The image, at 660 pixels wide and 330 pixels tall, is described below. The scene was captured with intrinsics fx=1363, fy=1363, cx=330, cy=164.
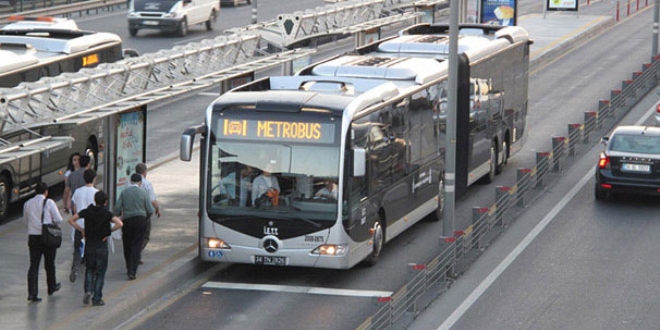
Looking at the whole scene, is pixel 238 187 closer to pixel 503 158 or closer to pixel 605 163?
pixel 605 163

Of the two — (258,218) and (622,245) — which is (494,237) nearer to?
(622,245)

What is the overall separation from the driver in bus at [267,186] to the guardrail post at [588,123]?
14.6 metres

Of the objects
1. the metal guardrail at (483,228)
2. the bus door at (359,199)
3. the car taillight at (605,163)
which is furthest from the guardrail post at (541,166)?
the bus door at (359,199)

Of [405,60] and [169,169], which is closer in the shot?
[405,60]

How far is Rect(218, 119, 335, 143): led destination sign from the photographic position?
19125 millimetres

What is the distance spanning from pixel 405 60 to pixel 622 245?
496 cm

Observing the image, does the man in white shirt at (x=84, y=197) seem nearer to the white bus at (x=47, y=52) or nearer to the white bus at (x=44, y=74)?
the white bus at (x=44, y=74)

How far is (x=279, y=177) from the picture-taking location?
62.7 ft

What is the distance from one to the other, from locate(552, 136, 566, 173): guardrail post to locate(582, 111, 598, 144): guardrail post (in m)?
→ 3.28

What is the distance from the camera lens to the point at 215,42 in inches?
1063

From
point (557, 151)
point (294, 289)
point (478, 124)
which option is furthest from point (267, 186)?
point (557, 151)

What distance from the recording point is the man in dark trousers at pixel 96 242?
17125 mm

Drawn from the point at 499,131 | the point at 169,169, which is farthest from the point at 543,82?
the point at 169,169

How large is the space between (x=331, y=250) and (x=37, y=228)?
4165 millimetres
